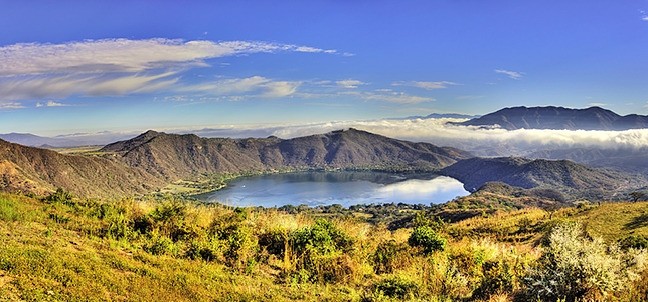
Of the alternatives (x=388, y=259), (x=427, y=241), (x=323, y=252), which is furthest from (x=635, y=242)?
(x=323, y=252)

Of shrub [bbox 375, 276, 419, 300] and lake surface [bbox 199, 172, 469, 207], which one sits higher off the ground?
shrub [bbox 375, 276, 419, 300]

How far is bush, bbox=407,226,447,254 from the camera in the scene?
973 centimetres

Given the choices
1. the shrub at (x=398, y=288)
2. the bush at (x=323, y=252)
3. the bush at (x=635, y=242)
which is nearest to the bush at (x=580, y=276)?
the shrub at (x=398, y=288)

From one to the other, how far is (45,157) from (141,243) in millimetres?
152818

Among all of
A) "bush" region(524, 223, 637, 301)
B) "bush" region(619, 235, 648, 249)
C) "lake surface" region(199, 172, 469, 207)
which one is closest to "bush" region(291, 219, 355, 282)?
"bush" region(524, 223, 637, 301)

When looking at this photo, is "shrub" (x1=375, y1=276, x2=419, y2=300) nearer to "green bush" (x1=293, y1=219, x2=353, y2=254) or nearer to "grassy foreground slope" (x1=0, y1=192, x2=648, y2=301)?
"grassy foreground slope" (x1=0, y1=192, x2=648, y2=301)

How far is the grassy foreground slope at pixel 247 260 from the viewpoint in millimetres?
5969

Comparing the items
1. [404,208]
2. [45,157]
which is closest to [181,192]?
[45,157]

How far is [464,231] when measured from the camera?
1488 cm

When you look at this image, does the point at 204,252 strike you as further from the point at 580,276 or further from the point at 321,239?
the point at 580,276

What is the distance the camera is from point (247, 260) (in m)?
8.36

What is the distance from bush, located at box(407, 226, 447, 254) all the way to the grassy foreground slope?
0.03 m

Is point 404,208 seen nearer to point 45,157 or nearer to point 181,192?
point 181,192

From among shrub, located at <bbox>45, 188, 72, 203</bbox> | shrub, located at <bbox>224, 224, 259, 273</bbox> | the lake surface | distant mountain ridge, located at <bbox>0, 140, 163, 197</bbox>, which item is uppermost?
shrub, located at <bbox>45, 188, 72, 203</bbox>
